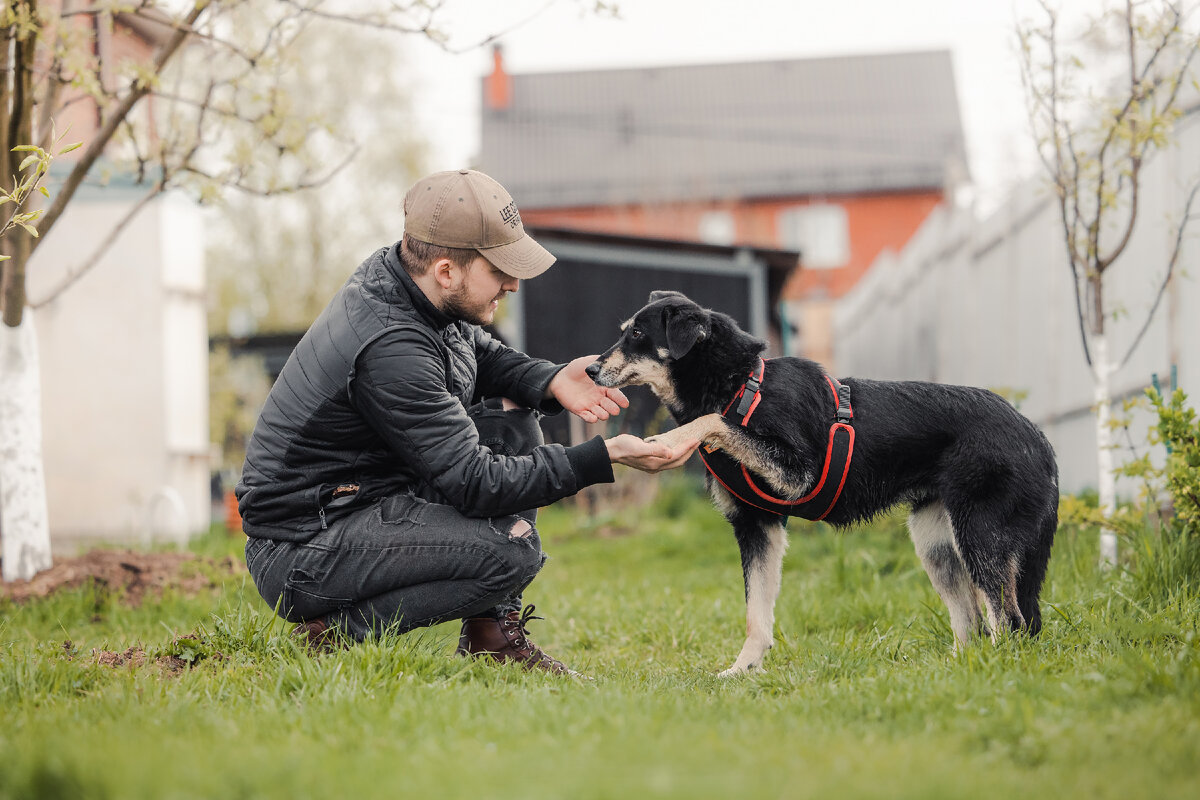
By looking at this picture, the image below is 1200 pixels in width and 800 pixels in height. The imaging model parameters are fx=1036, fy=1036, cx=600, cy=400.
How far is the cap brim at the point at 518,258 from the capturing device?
3.60m

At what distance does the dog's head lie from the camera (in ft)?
14.3

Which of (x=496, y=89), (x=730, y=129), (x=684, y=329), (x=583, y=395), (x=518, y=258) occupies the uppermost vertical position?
(x=496, y=89)

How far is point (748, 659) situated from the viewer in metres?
4.03

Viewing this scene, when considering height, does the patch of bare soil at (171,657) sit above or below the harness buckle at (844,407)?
below

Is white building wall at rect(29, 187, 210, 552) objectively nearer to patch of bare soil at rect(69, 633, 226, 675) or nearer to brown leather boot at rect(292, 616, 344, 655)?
patch of bare soil at rect(69, 633, 226, 675)

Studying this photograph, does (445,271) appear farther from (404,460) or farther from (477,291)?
(404,460)

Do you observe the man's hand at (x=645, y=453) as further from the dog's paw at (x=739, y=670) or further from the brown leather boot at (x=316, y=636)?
the brown leather boot at (x=316, y=636)

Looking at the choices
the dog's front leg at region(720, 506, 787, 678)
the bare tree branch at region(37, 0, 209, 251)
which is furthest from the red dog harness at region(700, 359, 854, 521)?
the bare tree branch at region(37, 0, 209, 251)

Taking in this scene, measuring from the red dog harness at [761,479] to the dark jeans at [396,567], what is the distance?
94 centimetres

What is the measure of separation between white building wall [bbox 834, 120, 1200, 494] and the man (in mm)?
3623

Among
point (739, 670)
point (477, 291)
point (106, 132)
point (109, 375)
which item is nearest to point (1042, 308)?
point (739, 670)

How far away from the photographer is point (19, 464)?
5.65 metres

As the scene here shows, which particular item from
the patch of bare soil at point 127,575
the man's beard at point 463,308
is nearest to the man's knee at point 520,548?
the man's beard at point 463,308

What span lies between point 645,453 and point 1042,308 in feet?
19.1
